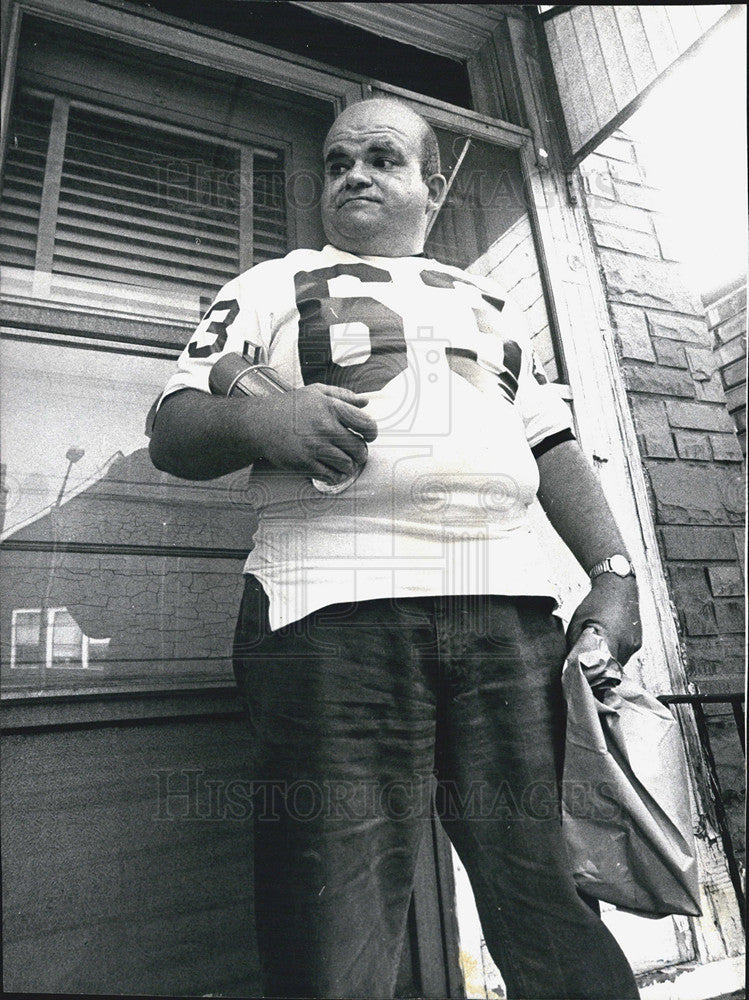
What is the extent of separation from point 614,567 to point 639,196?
2.92 feet

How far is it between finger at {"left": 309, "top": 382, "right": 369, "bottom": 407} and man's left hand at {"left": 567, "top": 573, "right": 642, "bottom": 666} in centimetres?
51

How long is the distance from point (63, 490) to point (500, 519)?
74 centimetres

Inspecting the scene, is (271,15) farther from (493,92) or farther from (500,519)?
(500,519)

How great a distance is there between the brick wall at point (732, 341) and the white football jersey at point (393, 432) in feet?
1.53

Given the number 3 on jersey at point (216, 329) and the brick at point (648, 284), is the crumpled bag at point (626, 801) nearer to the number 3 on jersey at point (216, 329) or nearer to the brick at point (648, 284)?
the number 3 on jersey at point (216, 329)

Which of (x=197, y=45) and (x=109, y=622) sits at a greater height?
(x=197, y=45)

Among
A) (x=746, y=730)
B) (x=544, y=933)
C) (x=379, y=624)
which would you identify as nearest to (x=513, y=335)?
(x=379, y=624)

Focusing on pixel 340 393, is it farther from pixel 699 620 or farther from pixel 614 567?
pixel 699 620

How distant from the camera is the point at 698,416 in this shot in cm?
154

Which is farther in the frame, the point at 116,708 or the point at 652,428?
the point at 652,428

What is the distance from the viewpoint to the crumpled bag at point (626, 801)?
1023mm

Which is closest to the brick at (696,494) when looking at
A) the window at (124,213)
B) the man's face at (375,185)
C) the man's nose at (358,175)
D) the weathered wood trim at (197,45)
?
the man's face at (375,185)

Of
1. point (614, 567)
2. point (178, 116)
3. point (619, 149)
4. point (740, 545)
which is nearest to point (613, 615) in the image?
point (614, 567)

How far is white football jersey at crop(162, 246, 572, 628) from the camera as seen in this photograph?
111cm
